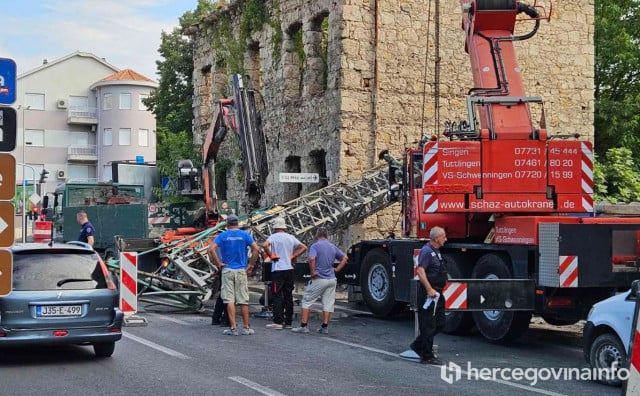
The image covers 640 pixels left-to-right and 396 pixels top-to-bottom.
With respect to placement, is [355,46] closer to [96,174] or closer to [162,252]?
[162,252]

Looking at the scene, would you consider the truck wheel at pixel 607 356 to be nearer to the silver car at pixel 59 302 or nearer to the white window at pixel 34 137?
the silver car at pixel 59 302

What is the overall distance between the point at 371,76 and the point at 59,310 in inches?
602

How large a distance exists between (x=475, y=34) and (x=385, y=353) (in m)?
5.97

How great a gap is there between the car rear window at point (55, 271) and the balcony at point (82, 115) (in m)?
64.1

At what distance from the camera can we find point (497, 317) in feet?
41.7

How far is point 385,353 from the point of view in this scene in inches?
458

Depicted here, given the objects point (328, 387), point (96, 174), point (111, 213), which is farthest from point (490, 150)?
point (96, 174)

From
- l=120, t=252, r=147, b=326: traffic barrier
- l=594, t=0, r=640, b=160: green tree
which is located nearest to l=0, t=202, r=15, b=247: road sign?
l=120, t=252, r=147, b=326: traffic barrier

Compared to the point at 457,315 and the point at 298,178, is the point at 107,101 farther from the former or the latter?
the point at 457,315

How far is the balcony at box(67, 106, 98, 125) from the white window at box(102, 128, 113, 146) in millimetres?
1374

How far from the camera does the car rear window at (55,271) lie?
10.2 meters

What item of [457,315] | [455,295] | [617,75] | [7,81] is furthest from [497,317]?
[617,75]

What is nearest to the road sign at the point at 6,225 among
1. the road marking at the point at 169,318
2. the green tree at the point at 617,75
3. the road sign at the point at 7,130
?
the road sign at the point at 7,130
